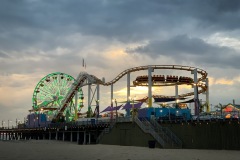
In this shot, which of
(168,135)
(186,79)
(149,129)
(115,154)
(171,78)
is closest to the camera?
(115,154)

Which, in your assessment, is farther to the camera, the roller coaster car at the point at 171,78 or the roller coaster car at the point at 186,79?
the roller coaster car at the point at 186,79

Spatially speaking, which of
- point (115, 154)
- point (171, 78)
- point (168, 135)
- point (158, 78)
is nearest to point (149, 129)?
point (168, 135)

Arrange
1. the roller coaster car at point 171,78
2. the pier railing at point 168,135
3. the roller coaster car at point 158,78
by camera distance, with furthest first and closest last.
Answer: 1. the roller coaster car at point 171,78
2. the roller coaster car at point 158,78
3. the pier railing at point 168,135

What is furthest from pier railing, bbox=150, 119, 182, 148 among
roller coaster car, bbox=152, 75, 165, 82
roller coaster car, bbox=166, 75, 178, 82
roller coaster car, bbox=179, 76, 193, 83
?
roller coaster car, bbox=179, 76, 193, 83

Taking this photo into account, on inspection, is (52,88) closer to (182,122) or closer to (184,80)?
(184,80)

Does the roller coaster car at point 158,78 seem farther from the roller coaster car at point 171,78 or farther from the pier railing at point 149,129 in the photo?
the pier railing at point 149,129

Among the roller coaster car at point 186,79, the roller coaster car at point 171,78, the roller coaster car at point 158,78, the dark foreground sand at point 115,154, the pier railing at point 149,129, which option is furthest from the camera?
the roller coaster car at point 186,79

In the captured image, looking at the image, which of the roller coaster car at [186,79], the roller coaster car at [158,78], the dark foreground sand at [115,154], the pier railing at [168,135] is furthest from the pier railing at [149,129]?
the roller coaster car at [186,79]

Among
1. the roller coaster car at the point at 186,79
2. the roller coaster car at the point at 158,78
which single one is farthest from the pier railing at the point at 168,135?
the roller coaster car at the point at 186,79

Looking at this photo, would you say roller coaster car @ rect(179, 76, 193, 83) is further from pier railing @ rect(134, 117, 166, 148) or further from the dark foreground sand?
the dark foreground sand

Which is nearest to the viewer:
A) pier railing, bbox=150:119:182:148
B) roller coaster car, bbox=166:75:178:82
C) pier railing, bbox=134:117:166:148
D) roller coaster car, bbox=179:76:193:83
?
pier railing, bbox=134:117:166:148

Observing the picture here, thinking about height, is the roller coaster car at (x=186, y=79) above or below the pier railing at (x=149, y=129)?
above

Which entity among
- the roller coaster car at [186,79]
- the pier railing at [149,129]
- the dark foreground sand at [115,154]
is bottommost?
the dark foreground sand at [115,154]

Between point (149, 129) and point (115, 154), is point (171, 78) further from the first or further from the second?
point (115, 154)
